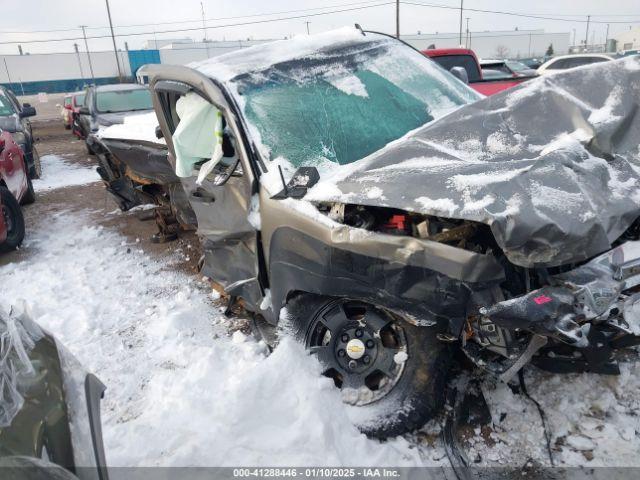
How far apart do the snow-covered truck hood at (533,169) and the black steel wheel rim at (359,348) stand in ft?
2.24

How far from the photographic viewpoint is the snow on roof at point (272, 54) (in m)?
3.42

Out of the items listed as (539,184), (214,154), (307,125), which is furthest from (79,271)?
(539,184)

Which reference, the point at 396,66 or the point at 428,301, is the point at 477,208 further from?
the point at 396,66

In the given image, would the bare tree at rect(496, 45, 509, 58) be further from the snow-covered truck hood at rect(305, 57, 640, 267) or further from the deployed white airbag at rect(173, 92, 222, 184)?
the deployed white airbag at rect(173, 92, 222, 184)

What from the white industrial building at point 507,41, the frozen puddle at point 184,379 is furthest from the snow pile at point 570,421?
the white industrial building at point 507,41

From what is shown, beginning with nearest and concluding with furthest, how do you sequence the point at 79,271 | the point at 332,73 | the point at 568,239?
the point at 568,239 → the point at 332,73 → the point at 79,271

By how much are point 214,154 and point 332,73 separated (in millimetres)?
1030

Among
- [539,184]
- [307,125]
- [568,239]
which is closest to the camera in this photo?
[568,239]

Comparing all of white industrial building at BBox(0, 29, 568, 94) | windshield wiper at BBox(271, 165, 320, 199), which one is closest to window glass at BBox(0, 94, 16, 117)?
windshield wiper at BBox(271, 165, 320, 199)

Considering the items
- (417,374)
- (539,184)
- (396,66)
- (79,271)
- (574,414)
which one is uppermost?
(396,66)

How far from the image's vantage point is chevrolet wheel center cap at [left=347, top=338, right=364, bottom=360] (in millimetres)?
2725

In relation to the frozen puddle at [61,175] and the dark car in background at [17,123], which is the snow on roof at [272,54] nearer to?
the dark car in background at [17,123]

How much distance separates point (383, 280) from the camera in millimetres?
2418

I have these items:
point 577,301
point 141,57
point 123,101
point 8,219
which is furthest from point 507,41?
point 577,301
